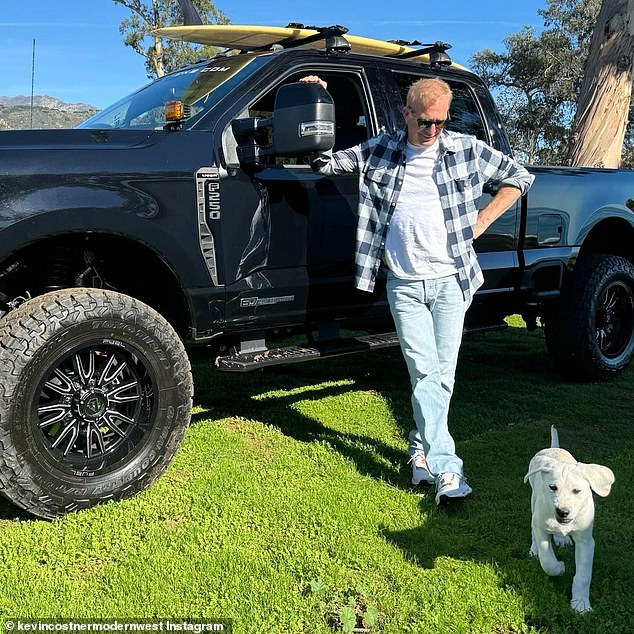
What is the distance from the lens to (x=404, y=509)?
132 inches

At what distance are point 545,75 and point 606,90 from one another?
27998 mm

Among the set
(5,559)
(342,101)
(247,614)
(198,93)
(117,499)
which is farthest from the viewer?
(342,101)

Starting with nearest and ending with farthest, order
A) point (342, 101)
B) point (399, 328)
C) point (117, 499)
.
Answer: point (117, 499) < point (399, 328) < point (342, 101)

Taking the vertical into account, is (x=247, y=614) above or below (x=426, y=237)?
below

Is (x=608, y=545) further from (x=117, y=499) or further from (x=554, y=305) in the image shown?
(x=554, y=305)

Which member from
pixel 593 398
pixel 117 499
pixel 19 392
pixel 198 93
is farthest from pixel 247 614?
pixel 593 398

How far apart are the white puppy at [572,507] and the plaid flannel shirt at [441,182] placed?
1.16 m

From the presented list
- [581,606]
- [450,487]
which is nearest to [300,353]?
[450,487]

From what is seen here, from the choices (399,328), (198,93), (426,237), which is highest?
(198,93)

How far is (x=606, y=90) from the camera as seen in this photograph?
10.6 meters

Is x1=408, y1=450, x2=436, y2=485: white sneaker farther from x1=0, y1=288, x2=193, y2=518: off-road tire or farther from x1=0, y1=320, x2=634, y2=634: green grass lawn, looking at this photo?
x1=0, y1=288, x2=193, y2=518: off-road tire

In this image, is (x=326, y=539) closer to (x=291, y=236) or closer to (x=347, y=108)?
(x=291, y=236)

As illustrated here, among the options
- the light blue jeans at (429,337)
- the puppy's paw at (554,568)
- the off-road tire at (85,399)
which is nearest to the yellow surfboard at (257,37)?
the light blue jeans at (429,337)

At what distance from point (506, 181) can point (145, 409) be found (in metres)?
2.10
